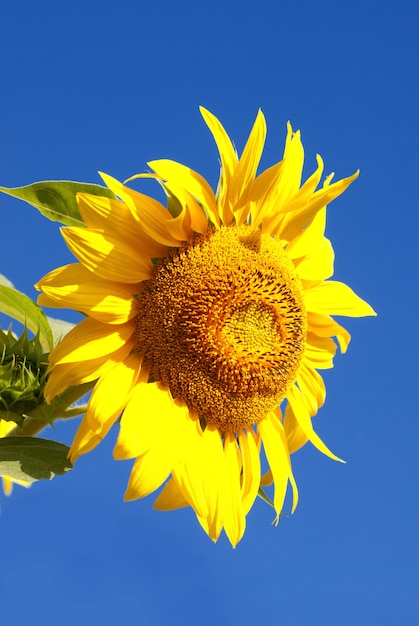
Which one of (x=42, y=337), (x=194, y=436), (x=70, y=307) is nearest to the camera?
(x=70, y=307)

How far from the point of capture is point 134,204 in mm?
2930

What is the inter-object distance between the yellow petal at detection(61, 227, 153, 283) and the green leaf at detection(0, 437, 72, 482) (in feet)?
2.15

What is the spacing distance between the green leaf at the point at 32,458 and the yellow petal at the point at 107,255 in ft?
2.15

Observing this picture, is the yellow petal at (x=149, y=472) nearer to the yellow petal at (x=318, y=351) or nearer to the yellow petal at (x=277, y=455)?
the yellow petal at (x=277, y=455)

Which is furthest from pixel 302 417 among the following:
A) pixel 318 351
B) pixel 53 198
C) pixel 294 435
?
pixel 53 198

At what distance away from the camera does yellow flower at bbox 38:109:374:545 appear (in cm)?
291

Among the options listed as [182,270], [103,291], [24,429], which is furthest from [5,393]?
[182,270]

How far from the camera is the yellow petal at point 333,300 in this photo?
339cm

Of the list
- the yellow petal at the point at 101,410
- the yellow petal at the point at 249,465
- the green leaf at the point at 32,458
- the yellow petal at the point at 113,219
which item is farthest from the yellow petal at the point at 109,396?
the yellow petal at the point at 249,465

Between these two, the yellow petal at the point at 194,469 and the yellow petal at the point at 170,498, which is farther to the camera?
the yellow petal at the point at 170,498

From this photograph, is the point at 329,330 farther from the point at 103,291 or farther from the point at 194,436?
the point at 103,291

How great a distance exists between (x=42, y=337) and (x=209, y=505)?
92 centimetres

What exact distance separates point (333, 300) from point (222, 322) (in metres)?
0.61

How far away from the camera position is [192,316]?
2982 millimetres
